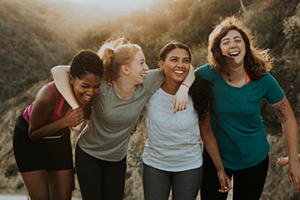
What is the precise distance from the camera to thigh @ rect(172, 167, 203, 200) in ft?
7.84

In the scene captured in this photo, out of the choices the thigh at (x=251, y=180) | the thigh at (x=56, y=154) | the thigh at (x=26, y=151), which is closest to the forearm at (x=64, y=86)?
the thigh at (x=56, y=154)

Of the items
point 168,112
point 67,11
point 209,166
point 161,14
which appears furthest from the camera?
point 67,11

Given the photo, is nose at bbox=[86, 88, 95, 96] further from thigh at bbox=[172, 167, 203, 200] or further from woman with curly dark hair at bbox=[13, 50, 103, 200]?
A: thigh at bbox=[172, 167, 203, 200]

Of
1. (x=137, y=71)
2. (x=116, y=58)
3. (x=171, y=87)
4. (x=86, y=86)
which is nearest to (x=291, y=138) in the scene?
(x=171, y=87)

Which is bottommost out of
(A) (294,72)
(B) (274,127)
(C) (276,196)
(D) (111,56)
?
(C) (276,196)

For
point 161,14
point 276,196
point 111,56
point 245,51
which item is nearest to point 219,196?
point 245,51

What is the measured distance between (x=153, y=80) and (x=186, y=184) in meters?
1.03

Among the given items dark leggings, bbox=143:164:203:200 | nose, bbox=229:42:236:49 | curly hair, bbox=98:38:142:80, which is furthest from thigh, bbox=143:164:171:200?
nose, bbox=229:42:236:49

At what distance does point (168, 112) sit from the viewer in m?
2.45

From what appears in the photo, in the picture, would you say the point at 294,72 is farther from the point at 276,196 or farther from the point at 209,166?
the point at 209,166

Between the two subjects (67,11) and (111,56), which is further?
(67,11)

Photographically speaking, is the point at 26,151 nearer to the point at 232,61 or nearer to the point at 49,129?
the point at 49,129

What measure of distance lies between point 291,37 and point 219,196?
196 inches

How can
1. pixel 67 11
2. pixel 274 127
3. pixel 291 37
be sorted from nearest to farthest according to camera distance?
pixel 274 127
pixel 291 37
pixel 67 11
